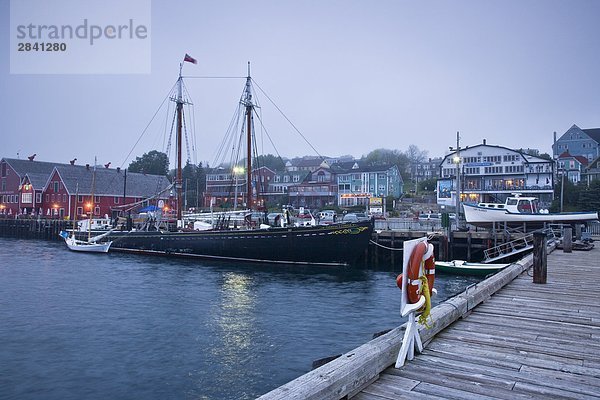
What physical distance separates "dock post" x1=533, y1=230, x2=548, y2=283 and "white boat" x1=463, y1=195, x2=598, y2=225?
21.8 m

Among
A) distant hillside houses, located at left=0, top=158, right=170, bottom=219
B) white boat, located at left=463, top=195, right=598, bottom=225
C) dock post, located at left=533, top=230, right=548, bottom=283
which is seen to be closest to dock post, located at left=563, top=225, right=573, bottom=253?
dock post, located at left=533, top=230, right=548, bottom=283

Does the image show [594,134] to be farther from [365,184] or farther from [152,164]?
[152,164]

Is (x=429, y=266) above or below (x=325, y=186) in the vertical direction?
below

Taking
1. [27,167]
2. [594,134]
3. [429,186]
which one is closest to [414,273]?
[429,186]

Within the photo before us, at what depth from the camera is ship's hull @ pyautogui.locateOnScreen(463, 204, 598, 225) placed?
3039 centimetres

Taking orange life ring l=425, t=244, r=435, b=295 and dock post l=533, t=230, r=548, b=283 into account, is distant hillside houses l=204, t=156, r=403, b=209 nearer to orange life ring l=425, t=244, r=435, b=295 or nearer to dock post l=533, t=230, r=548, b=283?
dock post l=533, t=230, r=548, b=283

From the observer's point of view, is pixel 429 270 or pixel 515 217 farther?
pixel 515 217

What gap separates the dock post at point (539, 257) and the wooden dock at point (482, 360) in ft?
6.79

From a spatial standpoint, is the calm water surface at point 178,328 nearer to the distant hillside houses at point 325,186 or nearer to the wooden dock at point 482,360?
the wooden dock at point 482,360

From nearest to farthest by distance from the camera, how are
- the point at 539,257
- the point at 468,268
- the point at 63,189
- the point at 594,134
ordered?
the point at 539,257
the point at 468,268
the point at 63,189
the point at 594,134

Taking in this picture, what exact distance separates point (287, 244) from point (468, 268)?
12.2 meters

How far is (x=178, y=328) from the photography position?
14219 mm

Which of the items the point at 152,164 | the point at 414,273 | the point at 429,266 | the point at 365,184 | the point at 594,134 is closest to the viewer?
the point at 414,273

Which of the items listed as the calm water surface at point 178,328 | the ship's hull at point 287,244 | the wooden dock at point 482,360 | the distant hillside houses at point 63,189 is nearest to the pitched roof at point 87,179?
the distant hillside houses at point 63,189
